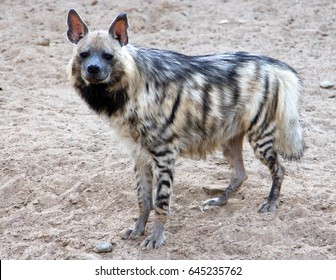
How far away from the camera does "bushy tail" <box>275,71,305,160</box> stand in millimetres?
5094

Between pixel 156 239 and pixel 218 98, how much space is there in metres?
1.14

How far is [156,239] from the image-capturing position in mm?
4676

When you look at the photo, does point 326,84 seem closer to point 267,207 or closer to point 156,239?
point 267,207

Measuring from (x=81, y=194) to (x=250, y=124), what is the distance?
1.50 m

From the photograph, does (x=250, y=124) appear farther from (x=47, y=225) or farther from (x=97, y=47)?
(x=47, y=225)

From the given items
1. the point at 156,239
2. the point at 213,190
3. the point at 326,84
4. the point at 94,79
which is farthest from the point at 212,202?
the point at 326,84

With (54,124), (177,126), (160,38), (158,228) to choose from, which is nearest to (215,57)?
(177,126)

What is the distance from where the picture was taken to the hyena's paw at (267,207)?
16.5 feet

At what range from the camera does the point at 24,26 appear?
31.9 ft

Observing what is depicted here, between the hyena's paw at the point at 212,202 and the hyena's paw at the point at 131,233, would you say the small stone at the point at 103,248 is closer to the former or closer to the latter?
the hyena's paw at the point at 131,233

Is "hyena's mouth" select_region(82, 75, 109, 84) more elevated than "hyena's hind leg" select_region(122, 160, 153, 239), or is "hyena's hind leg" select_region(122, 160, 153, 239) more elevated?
"hyena's mouth" select_region(82, 75, 109, 84)

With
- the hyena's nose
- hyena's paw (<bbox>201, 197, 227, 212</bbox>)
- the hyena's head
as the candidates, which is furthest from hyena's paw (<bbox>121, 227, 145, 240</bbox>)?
the hyena's nose

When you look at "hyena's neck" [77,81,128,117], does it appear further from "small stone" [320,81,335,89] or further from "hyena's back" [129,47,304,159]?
"small stone" [320,81,335,89]

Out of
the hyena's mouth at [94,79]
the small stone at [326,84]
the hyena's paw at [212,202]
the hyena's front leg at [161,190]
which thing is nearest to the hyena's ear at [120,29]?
the hyena's mouth at [94,79]
